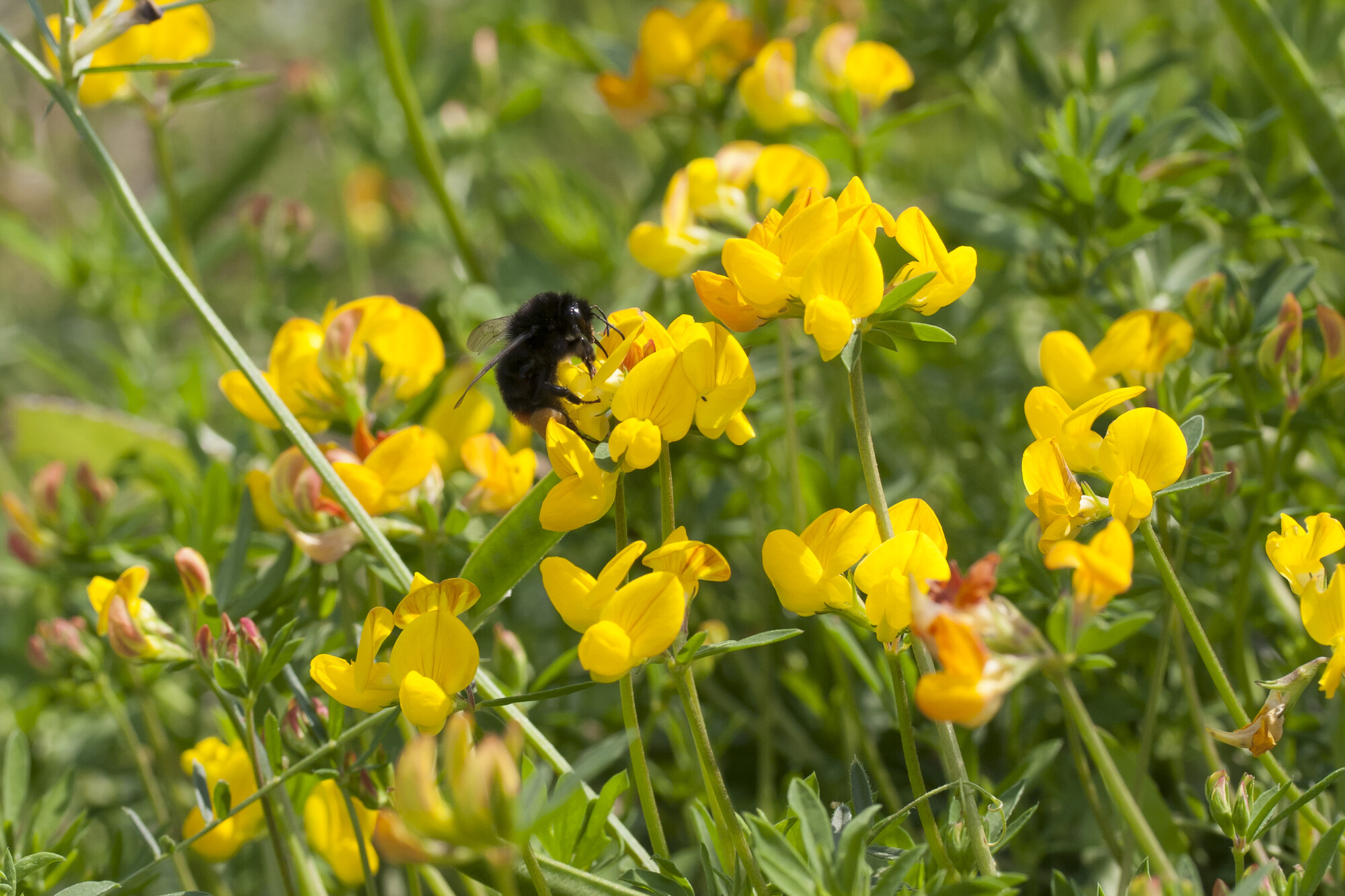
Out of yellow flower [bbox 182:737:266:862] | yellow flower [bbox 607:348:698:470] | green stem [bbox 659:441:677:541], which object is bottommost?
yellow flower [bbox 182:737:266:862]

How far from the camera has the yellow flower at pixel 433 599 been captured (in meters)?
0.96

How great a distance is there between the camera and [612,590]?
→ 3.09 feet

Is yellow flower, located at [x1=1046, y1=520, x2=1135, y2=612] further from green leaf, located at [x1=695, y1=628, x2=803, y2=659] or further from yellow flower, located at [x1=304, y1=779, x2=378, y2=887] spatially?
yellow flower, located at [x1=304, y1=779, x2=378, y2=887]

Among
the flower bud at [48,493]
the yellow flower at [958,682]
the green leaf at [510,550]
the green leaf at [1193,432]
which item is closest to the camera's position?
the yellow flower at [958,682]

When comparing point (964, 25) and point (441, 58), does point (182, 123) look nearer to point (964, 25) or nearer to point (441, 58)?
point (441, 58)

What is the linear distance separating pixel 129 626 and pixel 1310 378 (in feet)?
4.85

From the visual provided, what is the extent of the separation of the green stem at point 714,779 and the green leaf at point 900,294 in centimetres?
37

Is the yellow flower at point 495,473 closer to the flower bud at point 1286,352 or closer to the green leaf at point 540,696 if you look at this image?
the green leaf at point 540,696

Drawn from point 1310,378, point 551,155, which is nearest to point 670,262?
point 1310,378

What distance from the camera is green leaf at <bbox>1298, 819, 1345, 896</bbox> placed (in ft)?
2.99

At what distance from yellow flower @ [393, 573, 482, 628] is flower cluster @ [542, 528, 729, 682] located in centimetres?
9

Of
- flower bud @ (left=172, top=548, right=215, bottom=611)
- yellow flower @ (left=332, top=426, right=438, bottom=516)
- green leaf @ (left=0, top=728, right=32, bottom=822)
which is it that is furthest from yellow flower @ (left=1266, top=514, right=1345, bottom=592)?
Result: green leaf @ (left=0, top=728, right=32, bottom=822)

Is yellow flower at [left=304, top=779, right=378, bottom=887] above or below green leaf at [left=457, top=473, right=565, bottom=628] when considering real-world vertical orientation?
below

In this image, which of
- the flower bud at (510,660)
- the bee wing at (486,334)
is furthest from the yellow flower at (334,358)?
the flower bud at (510,660)
